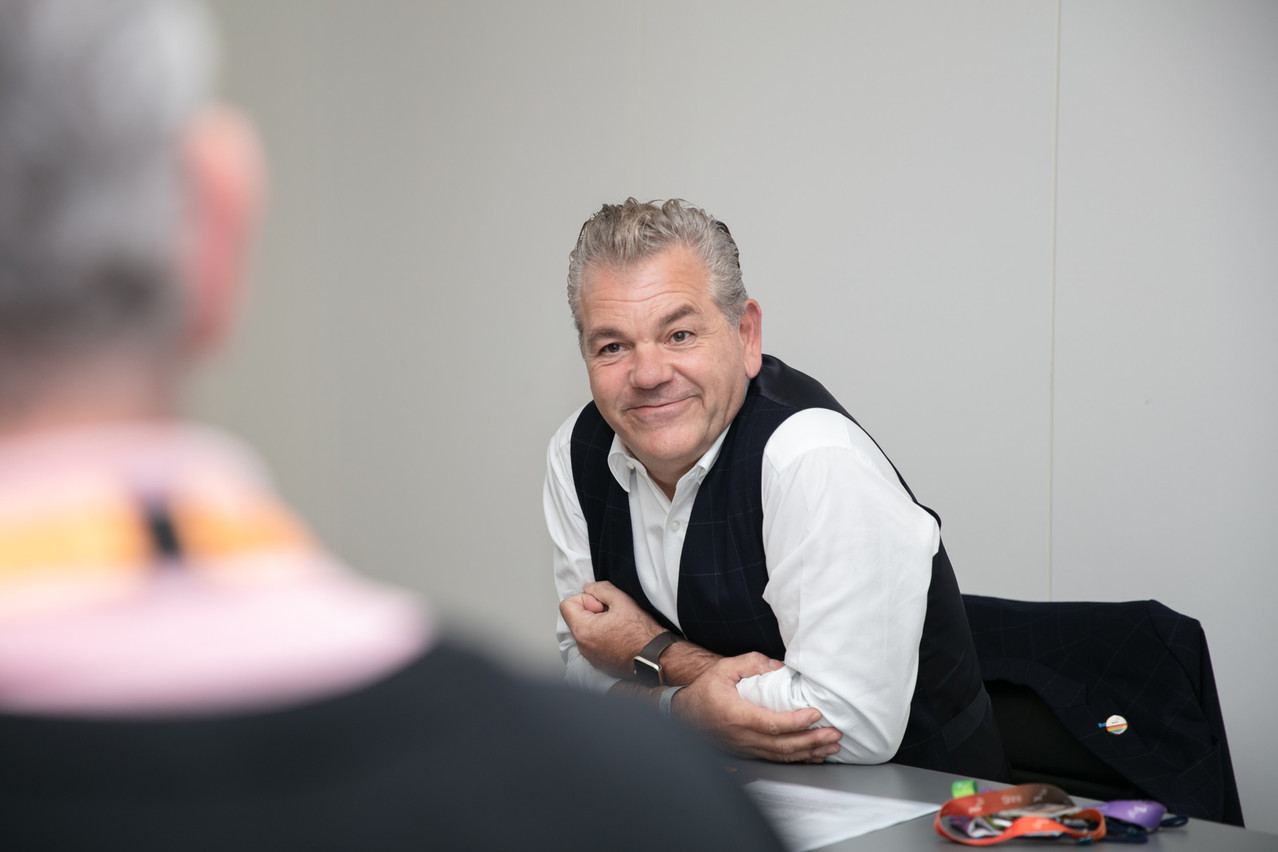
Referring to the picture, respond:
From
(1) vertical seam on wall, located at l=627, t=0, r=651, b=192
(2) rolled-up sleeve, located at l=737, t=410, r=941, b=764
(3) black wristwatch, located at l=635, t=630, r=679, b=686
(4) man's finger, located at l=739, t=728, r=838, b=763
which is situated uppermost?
(1) vertical seam on wall, located at l=627, t=0, r=651, b=192

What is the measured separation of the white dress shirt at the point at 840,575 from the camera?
4.86ft

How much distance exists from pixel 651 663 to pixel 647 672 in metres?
0.02

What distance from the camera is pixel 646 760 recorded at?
0.38 meters

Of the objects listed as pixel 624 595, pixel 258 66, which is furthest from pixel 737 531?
pixel 258 66

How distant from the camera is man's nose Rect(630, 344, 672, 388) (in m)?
1.79

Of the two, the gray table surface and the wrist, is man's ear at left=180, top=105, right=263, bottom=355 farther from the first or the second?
the wrist

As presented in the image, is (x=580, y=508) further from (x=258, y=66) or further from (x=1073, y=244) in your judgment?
(x=258, y=66)

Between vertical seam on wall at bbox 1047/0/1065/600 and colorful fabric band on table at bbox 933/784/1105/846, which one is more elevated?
vertical seam on wall at bbox 1047/0/1065/600

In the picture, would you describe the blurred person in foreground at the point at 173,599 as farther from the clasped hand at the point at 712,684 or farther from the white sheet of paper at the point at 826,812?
the clasped hand at the point at 712,684

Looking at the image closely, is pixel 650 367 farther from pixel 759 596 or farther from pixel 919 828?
pixel 919 828

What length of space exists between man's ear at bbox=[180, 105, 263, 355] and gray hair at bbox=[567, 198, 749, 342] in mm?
1450

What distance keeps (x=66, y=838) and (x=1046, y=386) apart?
8.05 feet

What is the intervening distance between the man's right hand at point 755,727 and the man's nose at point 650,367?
0.50m

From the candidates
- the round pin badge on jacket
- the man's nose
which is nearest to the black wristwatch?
the man's nose
